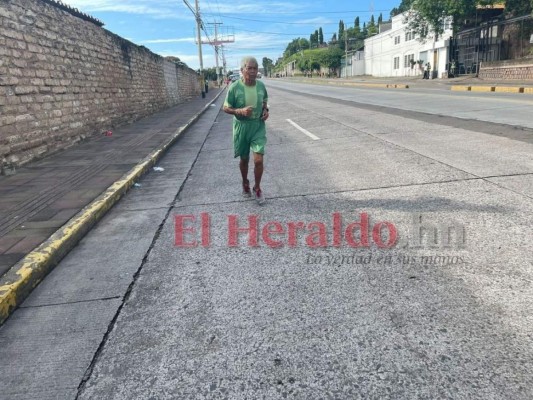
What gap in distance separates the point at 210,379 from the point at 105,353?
2.36ft

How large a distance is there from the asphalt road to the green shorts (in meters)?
0.69

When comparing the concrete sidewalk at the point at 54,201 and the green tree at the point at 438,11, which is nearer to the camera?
the concrete sidewalk at the point at 54,201

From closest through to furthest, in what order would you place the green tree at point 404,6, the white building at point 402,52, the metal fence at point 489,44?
1. the metal fence at point 489,44
2. the white building at point 402,52
3. the green tree at point 404,6

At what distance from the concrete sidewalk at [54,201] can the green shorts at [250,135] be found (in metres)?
1.89

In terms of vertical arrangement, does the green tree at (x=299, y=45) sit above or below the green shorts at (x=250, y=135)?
above

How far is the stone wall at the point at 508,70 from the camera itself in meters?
29.5

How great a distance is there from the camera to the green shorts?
5.14m

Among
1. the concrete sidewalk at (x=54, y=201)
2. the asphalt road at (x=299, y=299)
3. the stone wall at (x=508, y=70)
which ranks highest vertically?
the stone wall at (x=508, y=70)

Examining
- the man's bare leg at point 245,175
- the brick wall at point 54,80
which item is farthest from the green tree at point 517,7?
the man's bare leg at point 245,175

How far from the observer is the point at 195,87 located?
4206 cm

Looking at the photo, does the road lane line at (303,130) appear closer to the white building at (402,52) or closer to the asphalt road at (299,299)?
the asphalt road at (299,299)

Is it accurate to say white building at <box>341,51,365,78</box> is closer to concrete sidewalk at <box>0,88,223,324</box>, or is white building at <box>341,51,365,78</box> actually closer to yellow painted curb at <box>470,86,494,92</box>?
yellow painted curb at <box>470,86,494,92</box>

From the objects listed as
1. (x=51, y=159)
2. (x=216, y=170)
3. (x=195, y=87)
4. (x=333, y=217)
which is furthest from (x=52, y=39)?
(x=195, y=87)

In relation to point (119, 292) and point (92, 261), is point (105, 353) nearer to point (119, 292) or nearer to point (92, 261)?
point (119, 292)
